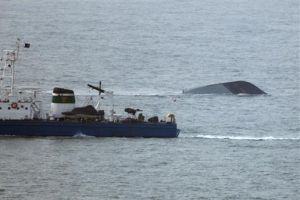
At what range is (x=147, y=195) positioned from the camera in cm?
10531

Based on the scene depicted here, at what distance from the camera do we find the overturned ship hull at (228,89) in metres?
156

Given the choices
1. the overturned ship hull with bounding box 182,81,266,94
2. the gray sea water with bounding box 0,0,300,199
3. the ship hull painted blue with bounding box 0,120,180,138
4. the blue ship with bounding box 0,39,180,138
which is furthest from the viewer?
the overturned ship hull with bounding box 182,81,266,94

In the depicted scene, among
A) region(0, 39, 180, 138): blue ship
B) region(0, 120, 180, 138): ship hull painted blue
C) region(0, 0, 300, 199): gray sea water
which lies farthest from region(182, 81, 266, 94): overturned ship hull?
region(0, 120, 180, 138): ship hull painted blue

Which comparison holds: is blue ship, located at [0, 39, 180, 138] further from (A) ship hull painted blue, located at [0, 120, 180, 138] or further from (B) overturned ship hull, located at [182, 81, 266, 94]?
(B) overturned ship hull, located at [182, 81, 266, 94]

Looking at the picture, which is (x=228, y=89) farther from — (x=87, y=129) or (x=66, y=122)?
(x=66, y=122)

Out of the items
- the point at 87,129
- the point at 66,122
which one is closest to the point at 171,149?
the point at 87,129

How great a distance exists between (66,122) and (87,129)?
1.50 meters

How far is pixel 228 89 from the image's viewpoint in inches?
6166

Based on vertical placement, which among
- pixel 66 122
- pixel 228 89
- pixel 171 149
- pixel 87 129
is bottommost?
pixel 171 149

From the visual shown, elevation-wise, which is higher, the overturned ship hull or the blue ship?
the overturned ship hull

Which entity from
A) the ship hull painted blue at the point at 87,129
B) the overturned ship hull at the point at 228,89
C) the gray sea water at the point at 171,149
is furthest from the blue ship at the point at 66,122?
the overturned ship hull at the point at 228,89

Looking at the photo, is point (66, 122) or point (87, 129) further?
point (87, 129)

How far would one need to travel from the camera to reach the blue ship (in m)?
126

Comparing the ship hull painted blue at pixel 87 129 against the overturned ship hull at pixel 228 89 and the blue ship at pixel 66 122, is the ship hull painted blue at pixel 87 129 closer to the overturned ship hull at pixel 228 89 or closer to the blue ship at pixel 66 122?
the blue ship at pixel 66 122
